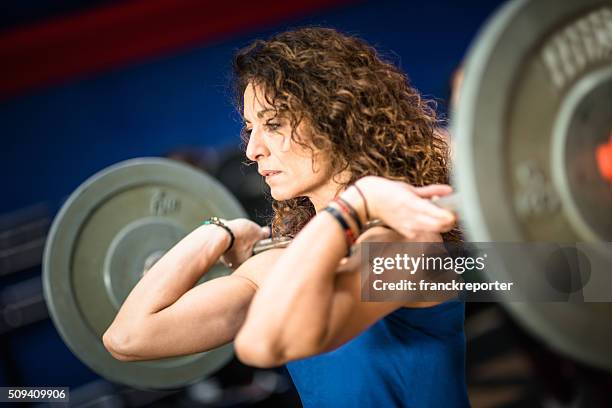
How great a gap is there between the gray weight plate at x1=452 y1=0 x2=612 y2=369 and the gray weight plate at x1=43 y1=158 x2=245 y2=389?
988mm

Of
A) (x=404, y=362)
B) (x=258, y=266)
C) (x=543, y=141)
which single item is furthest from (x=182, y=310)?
(x=543, y=141)

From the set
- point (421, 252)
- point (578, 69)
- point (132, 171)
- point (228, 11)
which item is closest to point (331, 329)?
point (421, 252)

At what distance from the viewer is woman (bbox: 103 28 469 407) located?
1.32m

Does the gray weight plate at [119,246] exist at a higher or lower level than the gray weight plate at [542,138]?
higher

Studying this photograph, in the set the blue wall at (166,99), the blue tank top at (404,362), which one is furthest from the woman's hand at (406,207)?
the blue wall at (166,99)

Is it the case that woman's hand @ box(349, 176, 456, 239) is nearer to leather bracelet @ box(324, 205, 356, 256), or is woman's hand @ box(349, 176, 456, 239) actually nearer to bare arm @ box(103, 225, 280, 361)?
leather bracelet @ box(324, 205, 356, 256)

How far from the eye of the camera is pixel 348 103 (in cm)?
144

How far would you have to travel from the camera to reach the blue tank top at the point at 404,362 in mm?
1330

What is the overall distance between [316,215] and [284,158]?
223mm

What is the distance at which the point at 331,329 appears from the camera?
1.11m

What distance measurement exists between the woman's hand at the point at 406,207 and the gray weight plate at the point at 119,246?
76 centimetres

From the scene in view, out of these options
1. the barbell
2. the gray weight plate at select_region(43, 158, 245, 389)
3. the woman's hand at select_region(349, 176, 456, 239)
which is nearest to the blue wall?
the gray weight plate at select_region(43, 158, 245, 389)

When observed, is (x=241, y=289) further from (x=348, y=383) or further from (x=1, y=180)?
(x=1, y=180)

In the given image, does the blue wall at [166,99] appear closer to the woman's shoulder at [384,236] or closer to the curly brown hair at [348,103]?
the curly brown hair at [348,103]
